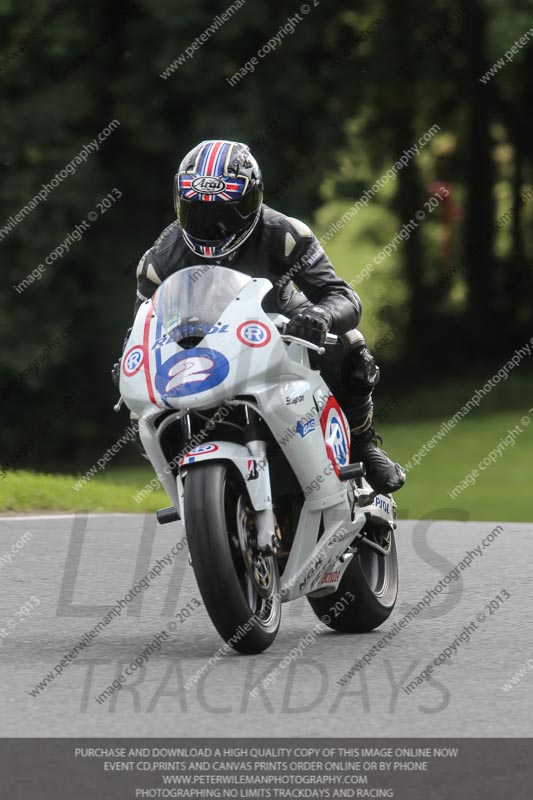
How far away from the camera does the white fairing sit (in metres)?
5.63

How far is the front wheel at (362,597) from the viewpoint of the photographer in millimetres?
6500

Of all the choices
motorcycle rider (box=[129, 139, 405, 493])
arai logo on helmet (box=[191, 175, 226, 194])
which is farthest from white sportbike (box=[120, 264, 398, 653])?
arai logo on helmet (box=[191, 175, 226, 194])

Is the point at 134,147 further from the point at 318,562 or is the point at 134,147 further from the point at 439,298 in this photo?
the point at 318,562

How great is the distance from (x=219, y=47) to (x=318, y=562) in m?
14.0

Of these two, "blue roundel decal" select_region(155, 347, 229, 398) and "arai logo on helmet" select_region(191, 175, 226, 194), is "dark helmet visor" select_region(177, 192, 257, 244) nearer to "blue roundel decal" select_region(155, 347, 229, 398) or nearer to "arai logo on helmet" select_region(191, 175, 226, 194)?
"arai logo on helmet" select_region(191, 175, 226, 194)

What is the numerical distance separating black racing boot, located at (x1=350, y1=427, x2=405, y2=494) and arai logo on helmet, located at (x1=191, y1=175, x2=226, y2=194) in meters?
1.30

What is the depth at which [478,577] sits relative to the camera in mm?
7820

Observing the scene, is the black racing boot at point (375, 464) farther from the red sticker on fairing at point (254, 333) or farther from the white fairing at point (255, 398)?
the red sticker on fairing at point (254, 333)

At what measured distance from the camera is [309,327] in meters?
5.82

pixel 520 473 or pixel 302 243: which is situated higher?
pixel 302 243

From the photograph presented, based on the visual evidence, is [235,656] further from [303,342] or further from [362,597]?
[303,342]

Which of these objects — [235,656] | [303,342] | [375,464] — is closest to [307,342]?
[303,342]

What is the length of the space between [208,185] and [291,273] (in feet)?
1.80

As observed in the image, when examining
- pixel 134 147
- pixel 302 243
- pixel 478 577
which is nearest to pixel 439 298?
pixel 134 147
